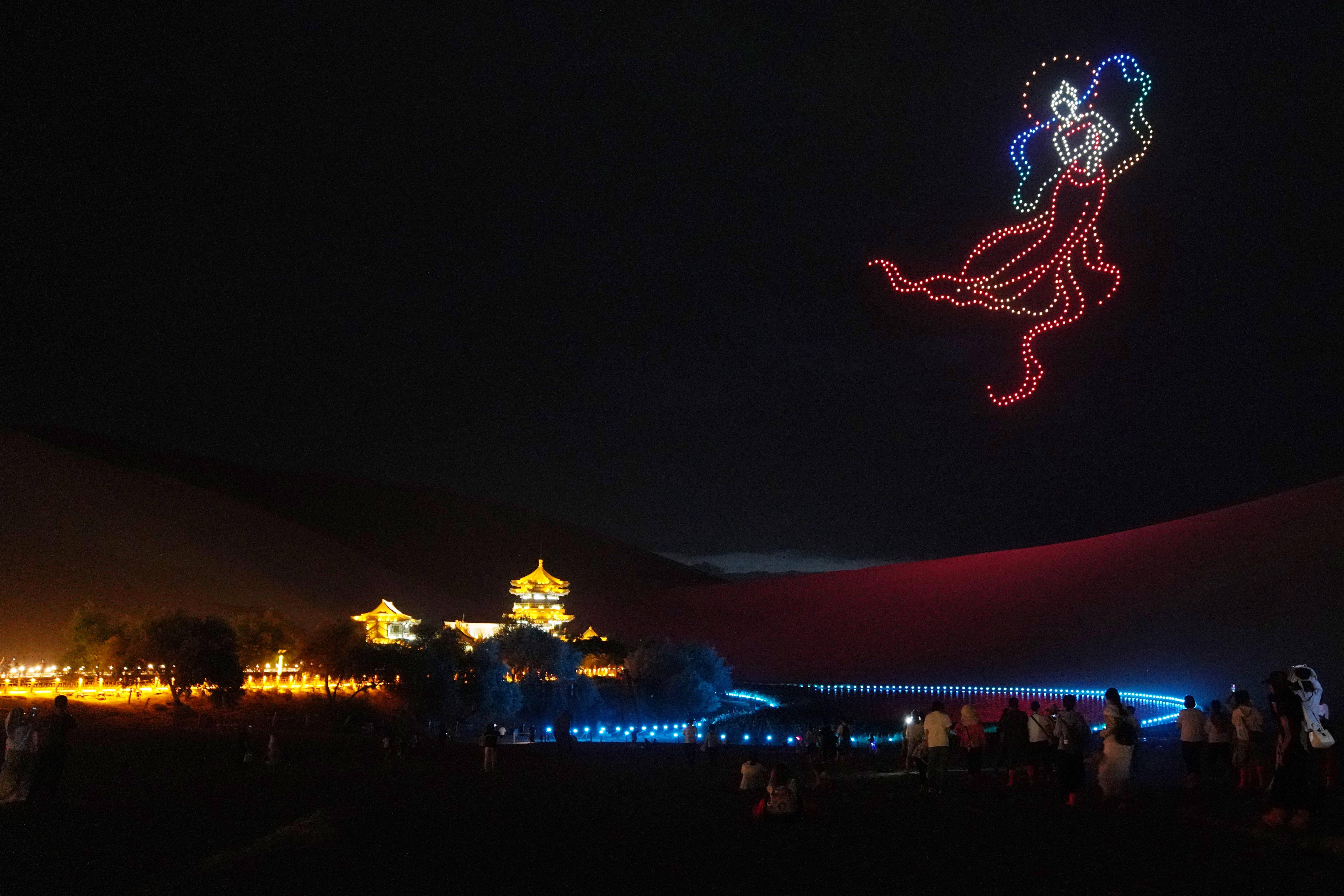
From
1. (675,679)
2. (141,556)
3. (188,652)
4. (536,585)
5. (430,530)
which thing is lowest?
(675,679)

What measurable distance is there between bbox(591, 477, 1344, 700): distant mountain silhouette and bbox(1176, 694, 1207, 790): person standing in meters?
24.1

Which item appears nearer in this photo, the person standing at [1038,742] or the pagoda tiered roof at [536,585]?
the person standing at [1038,742]

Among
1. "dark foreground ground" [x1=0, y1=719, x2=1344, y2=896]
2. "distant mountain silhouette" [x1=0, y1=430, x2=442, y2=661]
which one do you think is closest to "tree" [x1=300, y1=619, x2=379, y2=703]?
"distant mountain silhouette" [x1=0, y1=430, x2=442, y2=661]

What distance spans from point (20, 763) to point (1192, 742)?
41.6 feet

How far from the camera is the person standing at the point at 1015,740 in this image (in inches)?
488

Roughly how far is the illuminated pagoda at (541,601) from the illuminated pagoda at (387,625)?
22.7ft

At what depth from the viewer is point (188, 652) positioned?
28438mm

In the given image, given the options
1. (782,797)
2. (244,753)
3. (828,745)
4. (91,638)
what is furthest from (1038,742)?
(91,638)

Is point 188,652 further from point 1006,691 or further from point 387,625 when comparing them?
point 1006,691

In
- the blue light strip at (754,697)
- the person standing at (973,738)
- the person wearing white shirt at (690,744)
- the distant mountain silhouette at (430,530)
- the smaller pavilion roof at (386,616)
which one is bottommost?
the blue light strip at (754,697)

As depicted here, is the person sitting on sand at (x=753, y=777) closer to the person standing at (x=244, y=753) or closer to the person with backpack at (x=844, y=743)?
the person with backpack at (x=844, y=743)

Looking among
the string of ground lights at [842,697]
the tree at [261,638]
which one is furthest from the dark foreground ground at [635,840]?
the tree at [261,638]

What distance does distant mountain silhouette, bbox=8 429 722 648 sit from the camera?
11631cm

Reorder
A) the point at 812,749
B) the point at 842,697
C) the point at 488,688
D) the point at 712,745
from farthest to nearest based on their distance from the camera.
Answer: the point at 842,697
the point at 488,688
the point at 712,745
the point at 812,749
